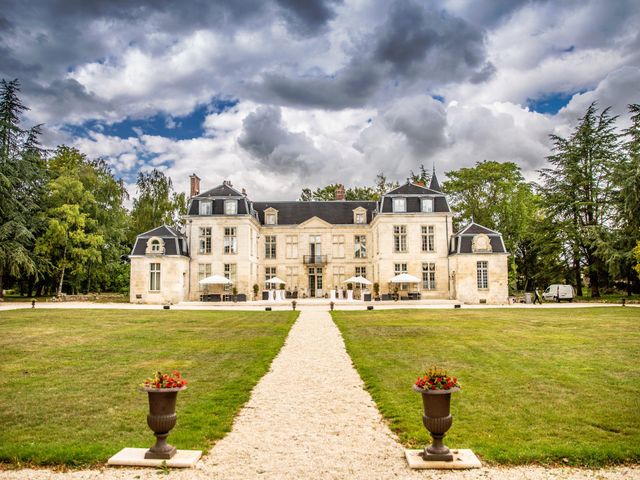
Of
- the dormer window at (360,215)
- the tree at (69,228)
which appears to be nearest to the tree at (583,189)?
the dormer window at (360,215)

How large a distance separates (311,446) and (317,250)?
35.5m

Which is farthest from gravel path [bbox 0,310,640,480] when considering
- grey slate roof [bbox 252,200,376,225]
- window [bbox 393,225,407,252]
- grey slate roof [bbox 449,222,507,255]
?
grey slate roof [bbox 252,200,376,225]

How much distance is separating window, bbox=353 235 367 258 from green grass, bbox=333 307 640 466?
77.9ft

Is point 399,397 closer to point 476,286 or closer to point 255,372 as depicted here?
point 255,372

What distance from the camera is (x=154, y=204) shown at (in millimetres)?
48188

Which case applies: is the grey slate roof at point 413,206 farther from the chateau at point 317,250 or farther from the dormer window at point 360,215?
the dormer window at point 360,215

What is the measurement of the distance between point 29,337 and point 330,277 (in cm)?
2808

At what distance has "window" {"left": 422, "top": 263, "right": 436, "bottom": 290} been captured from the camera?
3719cm

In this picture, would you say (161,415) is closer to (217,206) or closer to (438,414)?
(438,414)

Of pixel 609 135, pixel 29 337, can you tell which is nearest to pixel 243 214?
pixel 29 337

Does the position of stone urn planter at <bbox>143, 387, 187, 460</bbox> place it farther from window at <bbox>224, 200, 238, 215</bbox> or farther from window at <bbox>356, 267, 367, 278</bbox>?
window at <bbox>356, 267, 367, 278</bbox>

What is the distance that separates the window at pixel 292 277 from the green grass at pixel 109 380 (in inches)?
891

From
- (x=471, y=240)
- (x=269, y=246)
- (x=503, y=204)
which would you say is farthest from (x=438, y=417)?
(x=503, y=204)

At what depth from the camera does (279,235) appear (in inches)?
1638
